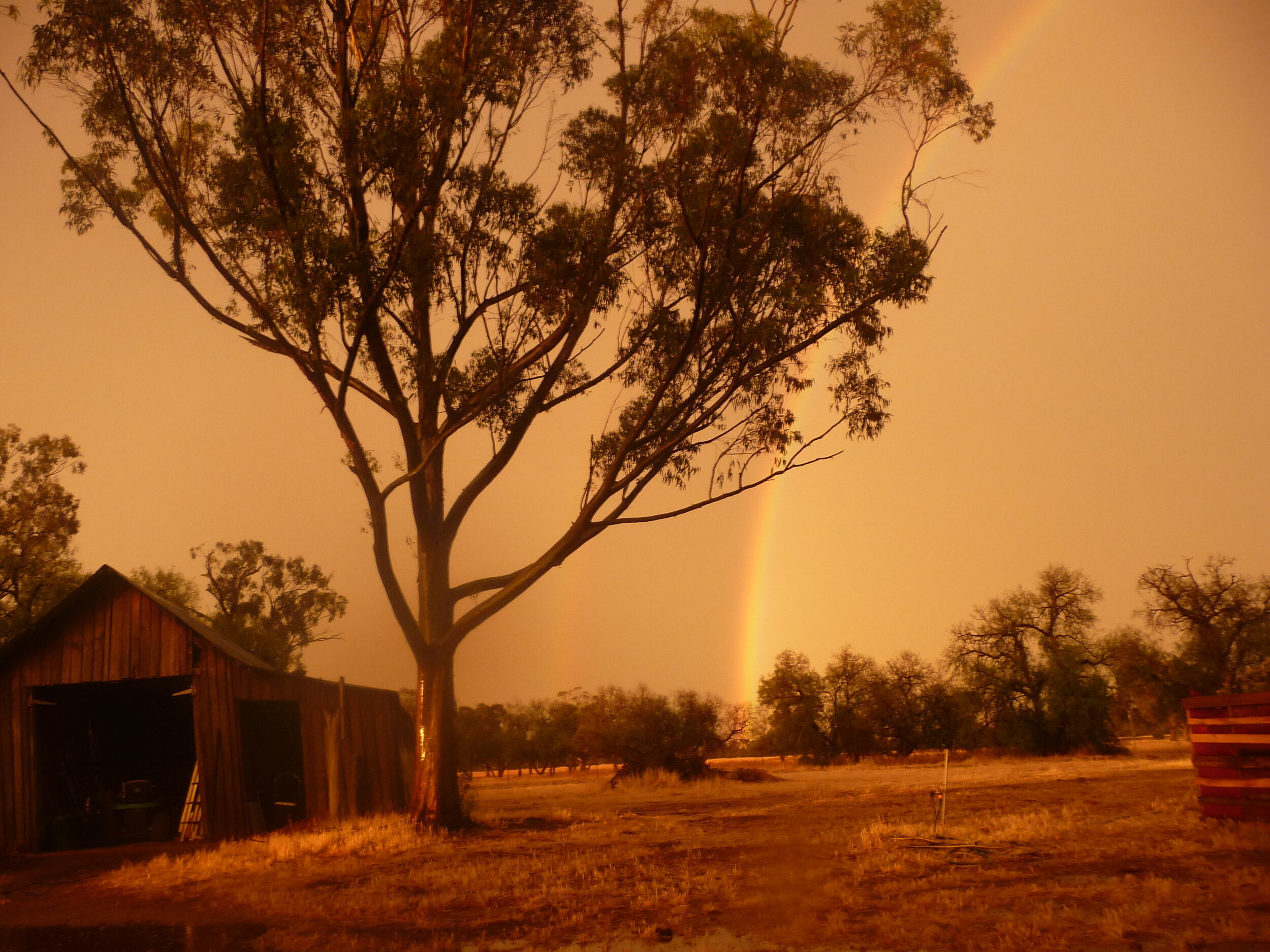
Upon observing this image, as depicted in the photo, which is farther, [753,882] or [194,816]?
[194,816]

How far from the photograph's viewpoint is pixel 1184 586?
126 ft

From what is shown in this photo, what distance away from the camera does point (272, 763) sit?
22.0m

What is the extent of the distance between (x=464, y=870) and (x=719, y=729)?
30103mm

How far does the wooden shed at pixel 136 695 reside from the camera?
1794 centimetres

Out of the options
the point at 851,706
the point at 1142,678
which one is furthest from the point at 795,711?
the point at 1142,678

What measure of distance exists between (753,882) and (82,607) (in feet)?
48.1

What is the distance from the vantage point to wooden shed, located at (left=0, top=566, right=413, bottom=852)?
58.9 ft

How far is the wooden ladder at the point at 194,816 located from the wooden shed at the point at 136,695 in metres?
0.04

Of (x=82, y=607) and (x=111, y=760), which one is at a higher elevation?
(x=82, y=607)

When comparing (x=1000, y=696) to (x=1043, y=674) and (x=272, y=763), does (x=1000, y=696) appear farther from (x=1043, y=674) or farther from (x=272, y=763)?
(x=272, y=763)

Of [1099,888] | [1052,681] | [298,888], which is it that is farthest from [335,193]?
[1052,681]

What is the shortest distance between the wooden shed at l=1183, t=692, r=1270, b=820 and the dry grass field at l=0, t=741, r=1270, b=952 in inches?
15.7

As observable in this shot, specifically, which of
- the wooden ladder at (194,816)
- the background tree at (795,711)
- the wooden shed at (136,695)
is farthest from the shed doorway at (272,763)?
the background tree at (795,711)

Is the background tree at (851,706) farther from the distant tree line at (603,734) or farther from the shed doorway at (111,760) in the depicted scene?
the shed doorway at (111,760)
